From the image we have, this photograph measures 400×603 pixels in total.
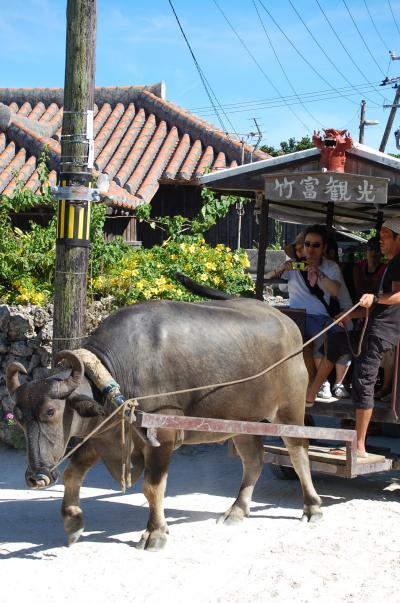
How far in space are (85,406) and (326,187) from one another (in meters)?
2.68

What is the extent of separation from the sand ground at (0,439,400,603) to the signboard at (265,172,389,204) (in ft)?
7.74

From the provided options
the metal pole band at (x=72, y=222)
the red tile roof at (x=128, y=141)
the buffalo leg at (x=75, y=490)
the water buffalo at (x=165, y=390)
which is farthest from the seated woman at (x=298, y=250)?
the red tile roof at (x=128, y=141)

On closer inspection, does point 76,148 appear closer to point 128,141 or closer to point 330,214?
point 330,214

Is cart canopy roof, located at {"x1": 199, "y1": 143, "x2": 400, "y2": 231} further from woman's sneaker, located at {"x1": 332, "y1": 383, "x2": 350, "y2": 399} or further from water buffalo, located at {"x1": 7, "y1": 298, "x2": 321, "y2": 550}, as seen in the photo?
woman's sneaker, located at {"x1": 332, "y1": 383, "x2": 350, "y2": 399}

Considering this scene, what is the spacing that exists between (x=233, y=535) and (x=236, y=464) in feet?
7.09

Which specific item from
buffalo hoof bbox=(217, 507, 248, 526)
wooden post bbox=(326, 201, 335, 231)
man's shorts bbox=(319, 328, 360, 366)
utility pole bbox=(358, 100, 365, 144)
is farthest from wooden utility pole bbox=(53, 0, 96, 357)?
utility pole bbox=(358, 100, 365, 144)

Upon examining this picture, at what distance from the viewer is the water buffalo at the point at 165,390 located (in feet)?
15.5

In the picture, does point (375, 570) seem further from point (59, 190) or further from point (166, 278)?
point (166, 278)

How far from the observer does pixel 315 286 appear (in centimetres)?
677

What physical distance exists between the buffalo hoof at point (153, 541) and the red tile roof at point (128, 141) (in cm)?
645

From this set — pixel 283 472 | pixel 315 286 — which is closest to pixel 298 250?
pixel 315 286

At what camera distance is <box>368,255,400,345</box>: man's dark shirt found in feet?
20.3

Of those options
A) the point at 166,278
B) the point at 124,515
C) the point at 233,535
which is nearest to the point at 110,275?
the point at 166,278

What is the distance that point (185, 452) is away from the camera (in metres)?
7.99
